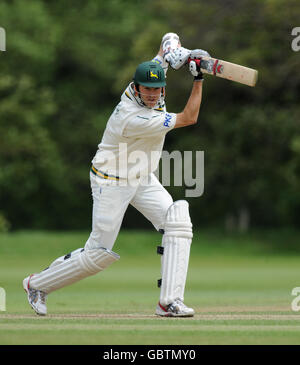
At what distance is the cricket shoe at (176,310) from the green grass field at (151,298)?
0.11 meters

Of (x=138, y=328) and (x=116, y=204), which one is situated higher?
(x=116, y=204)

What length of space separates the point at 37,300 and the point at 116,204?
95 centimetres

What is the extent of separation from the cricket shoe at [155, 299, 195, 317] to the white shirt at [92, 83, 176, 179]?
1.00 metres

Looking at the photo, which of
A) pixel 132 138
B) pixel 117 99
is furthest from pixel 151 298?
pixel 117 99

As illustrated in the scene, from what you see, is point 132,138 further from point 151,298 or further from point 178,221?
point 151,298

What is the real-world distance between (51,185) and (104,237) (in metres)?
24.9

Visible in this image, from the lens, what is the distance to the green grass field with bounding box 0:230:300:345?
506 centimetres

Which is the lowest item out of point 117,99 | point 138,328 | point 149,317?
point 138,328

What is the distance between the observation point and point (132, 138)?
255 inches

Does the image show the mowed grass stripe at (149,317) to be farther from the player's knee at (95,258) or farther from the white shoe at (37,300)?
the player's knee at (95,258)

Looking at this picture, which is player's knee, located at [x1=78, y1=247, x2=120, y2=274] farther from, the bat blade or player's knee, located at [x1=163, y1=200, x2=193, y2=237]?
the bat blade

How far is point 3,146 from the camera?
2588cm

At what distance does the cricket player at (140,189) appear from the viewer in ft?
20.6
